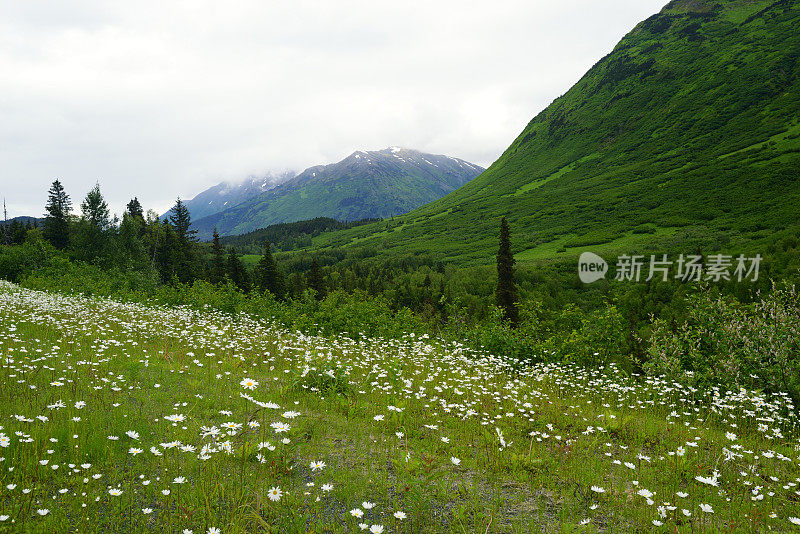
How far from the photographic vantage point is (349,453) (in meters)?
5.03

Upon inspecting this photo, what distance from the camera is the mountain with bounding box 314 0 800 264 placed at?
89.5 metres

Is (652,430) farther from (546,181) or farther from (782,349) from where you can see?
(546,181)

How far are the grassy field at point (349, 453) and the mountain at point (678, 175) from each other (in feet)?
247

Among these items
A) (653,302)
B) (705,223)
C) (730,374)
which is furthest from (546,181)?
(730,374)

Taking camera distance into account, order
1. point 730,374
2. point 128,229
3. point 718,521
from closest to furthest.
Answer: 1. point 718,521
2. point 730,374
3. point 128,229

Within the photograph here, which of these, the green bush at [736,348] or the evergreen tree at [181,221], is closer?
the green bush at [736,348]

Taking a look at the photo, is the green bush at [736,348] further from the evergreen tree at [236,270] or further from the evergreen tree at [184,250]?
the evergreen tree at [184,250]

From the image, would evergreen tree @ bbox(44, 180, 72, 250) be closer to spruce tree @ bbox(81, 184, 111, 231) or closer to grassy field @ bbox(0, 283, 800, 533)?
spruce tree @ bbox(81, 184, 111, 231)

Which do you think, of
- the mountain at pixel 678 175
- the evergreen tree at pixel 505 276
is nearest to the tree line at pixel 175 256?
the evergreen tree at pixel 505 276

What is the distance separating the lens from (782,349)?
8.08 m

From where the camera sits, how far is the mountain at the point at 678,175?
294 ft

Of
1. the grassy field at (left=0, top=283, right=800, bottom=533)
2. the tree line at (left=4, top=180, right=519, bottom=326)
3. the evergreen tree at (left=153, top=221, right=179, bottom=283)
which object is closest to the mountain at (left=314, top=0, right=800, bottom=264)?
the tree line at (left=4, top=180, right=519, bottom=326)

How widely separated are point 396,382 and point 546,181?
19504 centimetres

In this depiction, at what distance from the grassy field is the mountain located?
7530 cm
